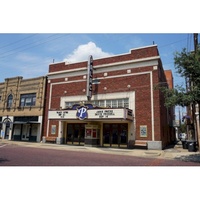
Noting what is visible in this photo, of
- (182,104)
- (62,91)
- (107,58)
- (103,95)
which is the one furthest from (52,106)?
(182,104)

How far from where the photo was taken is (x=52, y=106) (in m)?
28.3

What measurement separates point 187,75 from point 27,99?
25.1m

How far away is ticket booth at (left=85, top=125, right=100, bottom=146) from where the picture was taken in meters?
23.0

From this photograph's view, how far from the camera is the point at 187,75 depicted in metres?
14.0

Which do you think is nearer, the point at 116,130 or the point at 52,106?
the point at 116,130

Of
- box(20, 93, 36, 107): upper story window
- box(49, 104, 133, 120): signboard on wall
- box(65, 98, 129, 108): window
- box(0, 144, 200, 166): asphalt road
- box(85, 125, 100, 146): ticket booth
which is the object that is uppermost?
box(20, 93, 36, 107): upper story window

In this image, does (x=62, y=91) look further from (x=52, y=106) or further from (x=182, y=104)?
(x=182, y=104)

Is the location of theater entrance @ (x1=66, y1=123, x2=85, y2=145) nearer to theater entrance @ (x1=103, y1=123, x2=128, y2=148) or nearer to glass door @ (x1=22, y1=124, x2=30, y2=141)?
theater entrance @ (x1=103, y1=123, x2=128, y2=148)

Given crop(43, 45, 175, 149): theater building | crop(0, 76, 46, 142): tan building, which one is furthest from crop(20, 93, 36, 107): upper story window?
crop(43, 45, 175, 149): theater building

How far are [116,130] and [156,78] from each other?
291 inches

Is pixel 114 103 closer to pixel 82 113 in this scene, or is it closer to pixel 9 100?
pixel 82 113

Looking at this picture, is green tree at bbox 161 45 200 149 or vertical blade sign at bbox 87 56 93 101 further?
vertical blade sign at bbox 87 56 93 101

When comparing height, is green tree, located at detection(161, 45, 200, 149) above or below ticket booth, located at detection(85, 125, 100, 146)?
above

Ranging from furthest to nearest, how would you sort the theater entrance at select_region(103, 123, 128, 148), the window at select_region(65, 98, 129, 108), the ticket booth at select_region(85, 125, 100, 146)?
the window at select_region(65, 98, 129, 108) → the ticket booth at select_region(85, 125, 100, 146) → the theater entrance at select_region(103, 123, 128, 148)
